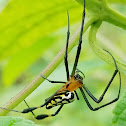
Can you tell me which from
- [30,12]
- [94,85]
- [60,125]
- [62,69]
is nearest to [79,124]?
[60,125]

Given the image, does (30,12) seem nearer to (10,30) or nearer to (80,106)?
(10,30)

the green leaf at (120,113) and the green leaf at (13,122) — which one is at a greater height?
the green leaf at (13,122)

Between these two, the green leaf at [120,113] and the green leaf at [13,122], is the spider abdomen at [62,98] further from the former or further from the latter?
the green leaf at [13,122]

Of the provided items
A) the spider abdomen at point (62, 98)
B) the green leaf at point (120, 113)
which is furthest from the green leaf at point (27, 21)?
the green leaf at point (120, 113)

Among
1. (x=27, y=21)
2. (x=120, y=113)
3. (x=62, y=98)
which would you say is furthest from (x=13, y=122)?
(x=27, y=21)

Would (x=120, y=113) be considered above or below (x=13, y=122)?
→ below

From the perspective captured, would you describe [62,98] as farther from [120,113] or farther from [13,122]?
[13,122]

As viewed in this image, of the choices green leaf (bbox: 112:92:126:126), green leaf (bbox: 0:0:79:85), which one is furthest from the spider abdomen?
green leaf (bbox: 112:92:126:126)

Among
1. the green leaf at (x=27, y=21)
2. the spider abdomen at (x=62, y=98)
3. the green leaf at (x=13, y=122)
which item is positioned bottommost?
the spider abdomen at (x=62, y=98)

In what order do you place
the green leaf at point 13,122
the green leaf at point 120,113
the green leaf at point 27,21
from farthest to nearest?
the green leaf at point 27,21, the green leaf at point 120,113, the green leaf at point 13,122
